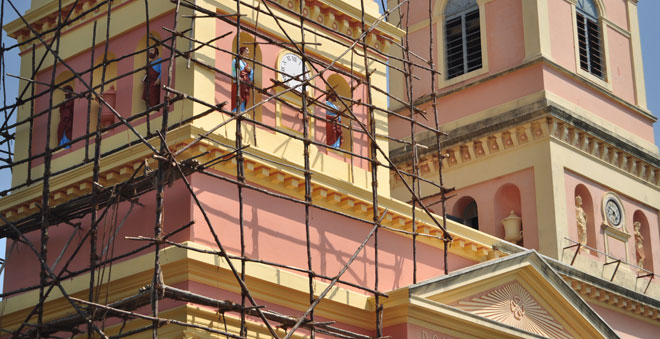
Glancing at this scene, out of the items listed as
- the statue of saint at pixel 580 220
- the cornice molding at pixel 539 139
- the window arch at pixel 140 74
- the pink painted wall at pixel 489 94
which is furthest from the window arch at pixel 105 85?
the statue of saint at pixel 580 220

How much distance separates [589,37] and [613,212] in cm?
429

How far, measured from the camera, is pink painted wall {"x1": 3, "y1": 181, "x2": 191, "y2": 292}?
720 inches

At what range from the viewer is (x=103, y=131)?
18.7 metres

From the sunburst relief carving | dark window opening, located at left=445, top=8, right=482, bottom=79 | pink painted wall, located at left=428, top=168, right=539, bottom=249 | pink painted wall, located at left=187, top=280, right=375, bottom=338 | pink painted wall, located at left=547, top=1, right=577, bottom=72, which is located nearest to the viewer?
pink painted wall, located at left=187, top=280, right=375, bottom=338

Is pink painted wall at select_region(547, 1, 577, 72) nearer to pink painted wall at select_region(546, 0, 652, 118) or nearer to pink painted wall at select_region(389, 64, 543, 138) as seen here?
pink painted wall at select_region(546, 0, 652, 118)

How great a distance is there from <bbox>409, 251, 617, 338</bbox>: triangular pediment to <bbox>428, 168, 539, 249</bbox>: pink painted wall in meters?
3.86

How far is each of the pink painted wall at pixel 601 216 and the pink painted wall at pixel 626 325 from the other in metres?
1.57

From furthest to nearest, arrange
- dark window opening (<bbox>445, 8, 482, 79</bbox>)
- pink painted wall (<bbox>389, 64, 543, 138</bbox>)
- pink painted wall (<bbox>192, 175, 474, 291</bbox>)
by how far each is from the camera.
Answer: dark window opening (<bbox>445, 8, 482, 79</bbox>) → pink painted wall (<bbox>389, 64, 543, 138</bbox>) → pink painted wall (<bbox>192, 175, 474, 291</bbox>)

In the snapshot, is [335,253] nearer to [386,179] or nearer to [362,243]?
[362,243]

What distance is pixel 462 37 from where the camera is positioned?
28.8 m

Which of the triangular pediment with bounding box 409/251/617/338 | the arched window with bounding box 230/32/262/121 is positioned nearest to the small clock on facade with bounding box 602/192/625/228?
the triangular pediment with bounding box 409/251/617/338

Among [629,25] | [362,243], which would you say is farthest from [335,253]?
[629,25]

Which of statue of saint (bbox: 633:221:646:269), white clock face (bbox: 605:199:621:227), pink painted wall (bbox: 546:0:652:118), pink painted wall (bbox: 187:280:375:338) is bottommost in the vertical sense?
pink painted wall (bbox: 187:280:375:338)

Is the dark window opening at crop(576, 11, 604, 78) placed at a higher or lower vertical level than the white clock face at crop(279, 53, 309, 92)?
higher
